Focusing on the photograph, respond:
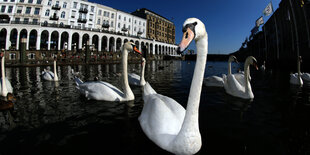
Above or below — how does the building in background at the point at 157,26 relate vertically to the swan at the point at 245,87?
above

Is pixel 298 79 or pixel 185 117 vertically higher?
pixel 298 79

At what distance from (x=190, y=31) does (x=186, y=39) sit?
0.44 feet

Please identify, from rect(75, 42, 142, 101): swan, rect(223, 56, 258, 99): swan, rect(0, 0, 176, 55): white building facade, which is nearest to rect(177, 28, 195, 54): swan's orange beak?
rect(75, 42, 142, 101): swan

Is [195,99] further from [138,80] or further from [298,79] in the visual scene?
[298,79]

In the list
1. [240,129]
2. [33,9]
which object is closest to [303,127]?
[240,129]

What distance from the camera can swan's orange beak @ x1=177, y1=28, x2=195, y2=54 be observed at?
1.68m

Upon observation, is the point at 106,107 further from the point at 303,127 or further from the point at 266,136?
the point at 303,127

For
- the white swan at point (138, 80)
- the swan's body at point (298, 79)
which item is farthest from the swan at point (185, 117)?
the swan's body at point (298, 79)

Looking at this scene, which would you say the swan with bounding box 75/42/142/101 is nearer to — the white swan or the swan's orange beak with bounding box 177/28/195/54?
the white swan

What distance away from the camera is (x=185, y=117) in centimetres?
231

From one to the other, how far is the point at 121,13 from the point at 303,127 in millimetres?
61574

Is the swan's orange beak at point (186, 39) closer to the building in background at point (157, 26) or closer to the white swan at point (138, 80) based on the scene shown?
the white swan at point (138, 80)

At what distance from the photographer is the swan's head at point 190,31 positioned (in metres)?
1.73

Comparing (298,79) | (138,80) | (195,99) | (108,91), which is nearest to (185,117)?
(195,99)
